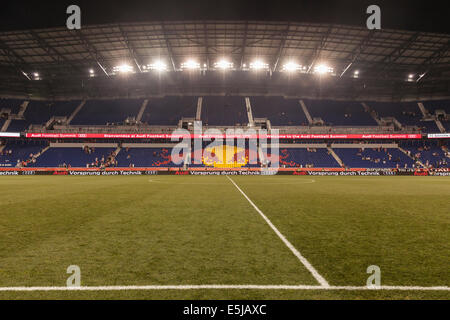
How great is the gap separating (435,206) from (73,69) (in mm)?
45954

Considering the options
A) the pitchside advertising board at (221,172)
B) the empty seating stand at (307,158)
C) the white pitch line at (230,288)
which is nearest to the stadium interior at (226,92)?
the empty seating stand at (307,158)

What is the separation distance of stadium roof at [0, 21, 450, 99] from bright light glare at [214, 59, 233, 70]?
28.2 inches

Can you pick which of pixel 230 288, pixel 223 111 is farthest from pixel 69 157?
pixel 230 288

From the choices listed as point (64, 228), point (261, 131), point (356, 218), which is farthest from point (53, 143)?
point (356, 218)

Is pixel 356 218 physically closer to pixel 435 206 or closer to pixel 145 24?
pixel 435 206

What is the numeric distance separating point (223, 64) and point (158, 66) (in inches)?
388

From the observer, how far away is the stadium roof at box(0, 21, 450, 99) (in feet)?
100.0

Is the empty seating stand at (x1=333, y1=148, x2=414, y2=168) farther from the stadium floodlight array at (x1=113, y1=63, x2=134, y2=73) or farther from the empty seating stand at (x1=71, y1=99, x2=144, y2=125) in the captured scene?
the empty seating stand at (x1=71, y1=99, x2=144, y2=125)

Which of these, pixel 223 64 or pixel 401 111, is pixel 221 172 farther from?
pixel 401 111

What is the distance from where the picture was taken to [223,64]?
37531mm

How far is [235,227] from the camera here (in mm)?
6336

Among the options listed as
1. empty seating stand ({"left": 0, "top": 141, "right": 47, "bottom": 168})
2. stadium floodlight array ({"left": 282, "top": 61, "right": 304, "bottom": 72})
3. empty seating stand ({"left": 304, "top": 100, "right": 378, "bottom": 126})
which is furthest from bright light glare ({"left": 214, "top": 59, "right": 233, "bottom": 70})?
empty seating stand ({"left": 0, "top": 141, "right": 47, "bottom": 168})

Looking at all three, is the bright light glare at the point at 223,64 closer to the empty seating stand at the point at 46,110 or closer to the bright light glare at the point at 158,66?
the bright light glare at the point at 158,66

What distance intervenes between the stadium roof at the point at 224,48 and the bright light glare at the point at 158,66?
2.43 ft
